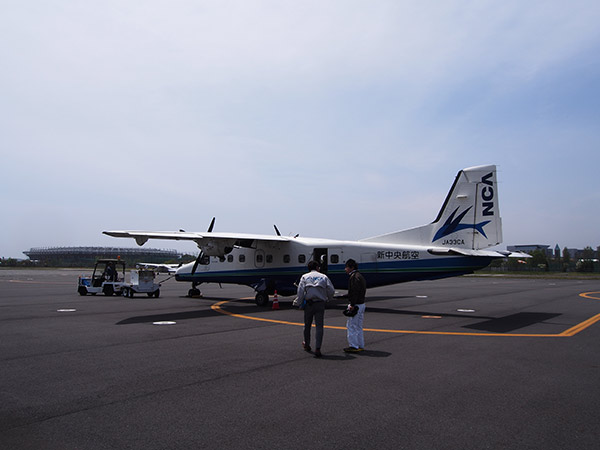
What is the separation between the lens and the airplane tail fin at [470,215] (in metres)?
16.7

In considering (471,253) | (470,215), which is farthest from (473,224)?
(471,253)

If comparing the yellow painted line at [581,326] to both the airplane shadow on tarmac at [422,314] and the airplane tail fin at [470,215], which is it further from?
the airplane tail fin at [470,215]

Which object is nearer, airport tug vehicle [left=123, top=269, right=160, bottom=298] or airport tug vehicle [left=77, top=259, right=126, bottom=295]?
airport tug vehicle [left=123, top=269, right=160, bottom=298]

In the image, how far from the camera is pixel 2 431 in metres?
4.98

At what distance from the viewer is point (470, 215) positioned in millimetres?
17094

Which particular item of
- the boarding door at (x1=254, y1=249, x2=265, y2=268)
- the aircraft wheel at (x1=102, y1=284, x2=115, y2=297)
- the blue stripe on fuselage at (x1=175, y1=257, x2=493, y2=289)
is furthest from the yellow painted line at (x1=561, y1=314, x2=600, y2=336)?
the aircraft wheel at (x1=102, y1=284, x2=115, y2=297)

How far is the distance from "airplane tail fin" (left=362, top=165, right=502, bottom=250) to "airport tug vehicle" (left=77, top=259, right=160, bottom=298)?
15.6 m

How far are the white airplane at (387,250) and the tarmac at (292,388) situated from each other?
4373mm

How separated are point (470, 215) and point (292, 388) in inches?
500

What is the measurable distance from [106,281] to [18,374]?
19301 mm

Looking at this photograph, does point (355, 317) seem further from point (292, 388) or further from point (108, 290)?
point (108, 290)

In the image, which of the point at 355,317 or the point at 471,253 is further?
the point at 471,253

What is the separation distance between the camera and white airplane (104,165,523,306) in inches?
663

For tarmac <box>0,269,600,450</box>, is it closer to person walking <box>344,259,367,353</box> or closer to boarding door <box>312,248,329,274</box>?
person walking <box>344,259,367,353</box>
